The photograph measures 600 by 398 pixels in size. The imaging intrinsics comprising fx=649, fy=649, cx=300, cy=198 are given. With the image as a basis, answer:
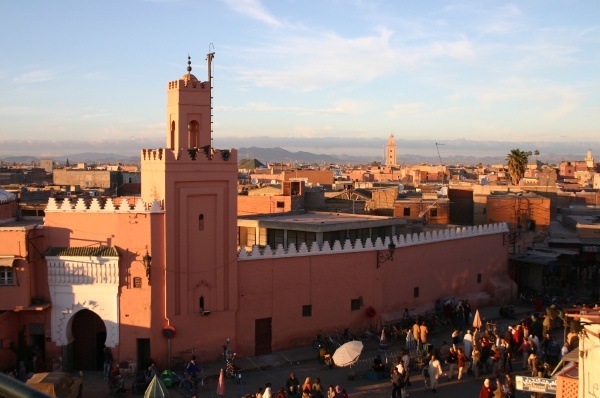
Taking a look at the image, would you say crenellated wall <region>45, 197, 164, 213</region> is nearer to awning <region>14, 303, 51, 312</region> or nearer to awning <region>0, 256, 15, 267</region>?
awning <region>0, 256, 15, 267</region>

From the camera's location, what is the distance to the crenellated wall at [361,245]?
1878 cm

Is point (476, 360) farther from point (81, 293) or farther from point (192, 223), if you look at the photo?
point (81, 293)

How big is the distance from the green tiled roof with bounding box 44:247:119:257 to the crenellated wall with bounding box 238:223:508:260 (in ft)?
11.7

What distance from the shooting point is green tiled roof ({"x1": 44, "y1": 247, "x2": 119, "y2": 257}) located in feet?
54.9

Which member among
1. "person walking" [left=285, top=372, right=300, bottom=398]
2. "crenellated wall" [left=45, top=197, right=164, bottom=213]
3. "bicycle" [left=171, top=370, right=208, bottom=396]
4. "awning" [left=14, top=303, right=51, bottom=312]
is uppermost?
"crenellated wall" [left=45, top=197, right=164, bottom=213]

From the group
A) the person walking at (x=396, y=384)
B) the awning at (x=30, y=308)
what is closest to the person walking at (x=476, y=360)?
the person walking at (x=396, y=384)

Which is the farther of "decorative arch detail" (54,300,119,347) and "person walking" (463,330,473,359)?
"person walking" (463,330,473,359)

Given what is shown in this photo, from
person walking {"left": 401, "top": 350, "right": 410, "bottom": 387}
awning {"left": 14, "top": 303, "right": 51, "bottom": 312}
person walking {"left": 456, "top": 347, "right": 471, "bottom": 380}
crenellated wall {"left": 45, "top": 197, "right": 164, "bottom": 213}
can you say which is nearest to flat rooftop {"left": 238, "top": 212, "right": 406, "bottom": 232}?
crenellated wall {"left": 45, "top": 197, "right": 164, "bottom": 213}

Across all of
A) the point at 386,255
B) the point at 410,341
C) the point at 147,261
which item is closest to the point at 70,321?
the point at 147,261

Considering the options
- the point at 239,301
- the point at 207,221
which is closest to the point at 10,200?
the point at 207,221

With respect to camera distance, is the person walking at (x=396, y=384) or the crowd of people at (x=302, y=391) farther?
the person walking at (x=396, y=384)

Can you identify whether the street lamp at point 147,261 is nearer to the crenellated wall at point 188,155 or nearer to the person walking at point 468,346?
the crenellated wall at point 188,155

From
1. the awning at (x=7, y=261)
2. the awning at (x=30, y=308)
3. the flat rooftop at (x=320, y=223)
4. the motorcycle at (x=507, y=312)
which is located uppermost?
the flat rooftop at (x=320, y=223)

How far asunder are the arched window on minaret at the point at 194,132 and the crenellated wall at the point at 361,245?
11.0ft
